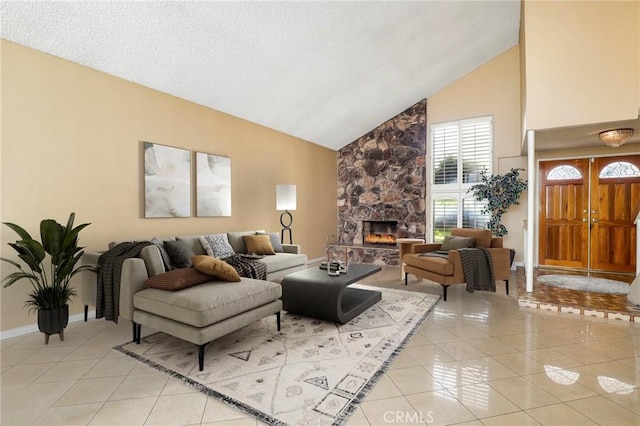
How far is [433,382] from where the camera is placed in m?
2.14

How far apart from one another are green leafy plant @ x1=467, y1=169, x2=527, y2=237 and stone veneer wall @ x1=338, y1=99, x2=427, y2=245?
1.28 m

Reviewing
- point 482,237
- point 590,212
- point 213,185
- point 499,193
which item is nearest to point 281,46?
point 213,185

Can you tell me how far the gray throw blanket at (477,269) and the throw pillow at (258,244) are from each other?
108 inches

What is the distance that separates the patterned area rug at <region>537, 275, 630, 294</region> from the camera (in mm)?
4203

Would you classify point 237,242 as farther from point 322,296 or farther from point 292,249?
point 322,296

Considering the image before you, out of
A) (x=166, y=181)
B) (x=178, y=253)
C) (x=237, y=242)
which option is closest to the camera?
(x=178, y=253)

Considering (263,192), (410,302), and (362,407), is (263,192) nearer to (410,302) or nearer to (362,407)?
(410,302)

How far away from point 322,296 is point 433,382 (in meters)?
1.32

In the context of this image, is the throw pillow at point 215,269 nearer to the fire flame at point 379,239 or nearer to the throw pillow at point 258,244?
the throw pillow at point 258,244

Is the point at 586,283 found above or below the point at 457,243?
below

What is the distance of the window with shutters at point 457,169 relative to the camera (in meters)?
6.40

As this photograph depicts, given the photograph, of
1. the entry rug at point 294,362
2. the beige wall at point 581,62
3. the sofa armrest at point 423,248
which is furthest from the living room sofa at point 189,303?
the beige wall at point 581,62

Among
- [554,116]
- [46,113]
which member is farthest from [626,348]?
[46,113]

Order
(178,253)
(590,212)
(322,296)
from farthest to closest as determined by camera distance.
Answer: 1. (590,212)
2. (178,253)
3. (322,296)
